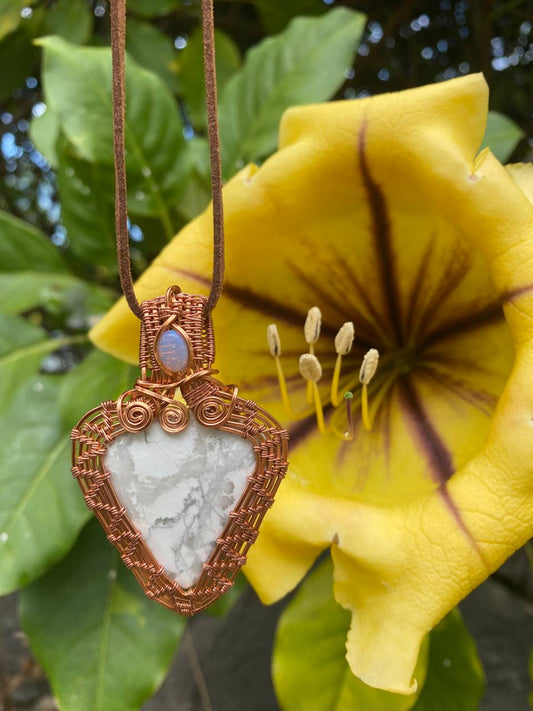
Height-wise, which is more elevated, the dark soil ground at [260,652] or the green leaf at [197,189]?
the green leaf at [197,189]

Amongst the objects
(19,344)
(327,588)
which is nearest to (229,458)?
(327,588)

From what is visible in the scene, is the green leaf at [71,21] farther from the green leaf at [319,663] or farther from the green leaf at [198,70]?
the green leaf at [319,663]

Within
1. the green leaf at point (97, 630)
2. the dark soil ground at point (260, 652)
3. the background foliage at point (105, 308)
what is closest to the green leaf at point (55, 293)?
the background foliage at point (105, 308)

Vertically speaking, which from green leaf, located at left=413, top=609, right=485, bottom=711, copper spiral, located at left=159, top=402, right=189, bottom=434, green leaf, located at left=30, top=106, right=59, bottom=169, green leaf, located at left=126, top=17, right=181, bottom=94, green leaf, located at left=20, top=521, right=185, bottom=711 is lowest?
green leaf, located at left=413, top=609, right=485, bottom=711

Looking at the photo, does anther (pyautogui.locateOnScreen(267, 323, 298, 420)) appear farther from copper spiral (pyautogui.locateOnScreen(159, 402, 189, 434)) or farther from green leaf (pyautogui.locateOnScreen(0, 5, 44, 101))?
green leaf (pyautogui.locateOnScreen(0, 5, 44, 101))

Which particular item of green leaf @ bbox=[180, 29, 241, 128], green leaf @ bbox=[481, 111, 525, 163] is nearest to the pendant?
green leaf @ bbox=[481, 111, 525, 163]

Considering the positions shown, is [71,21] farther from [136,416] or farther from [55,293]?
[136,416]
